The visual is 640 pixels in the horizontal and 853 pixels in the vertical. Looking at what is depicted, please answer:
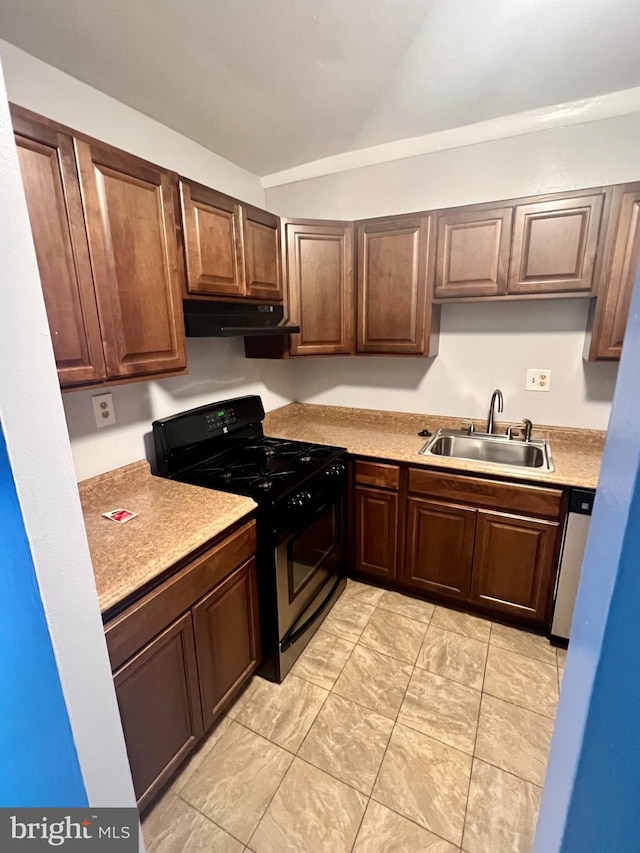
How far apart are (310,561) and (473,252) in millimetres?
1747

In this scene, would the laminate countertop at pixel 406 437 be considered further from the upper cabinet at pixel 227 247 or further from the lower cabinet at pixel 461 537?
the upper cabinet at pixel 227 247

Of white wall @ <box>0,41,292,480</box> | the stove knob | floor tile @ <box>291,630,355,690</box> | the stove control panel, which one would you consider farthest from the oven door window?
white wall @ <box>0,41,292,480</box>

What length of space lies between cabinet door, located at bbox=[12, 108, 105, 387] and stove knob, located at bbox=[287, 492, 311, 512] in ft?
2.86

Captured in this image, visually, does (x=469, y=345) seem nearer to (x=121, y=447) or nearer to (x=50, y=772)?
(x=121, y=447)

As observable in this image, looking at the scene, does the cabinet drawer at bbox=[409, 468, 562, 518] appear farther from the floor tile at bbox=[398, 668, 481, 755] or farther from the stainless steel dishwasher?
the floor tile at bbox=[398, 668, 481, 755]

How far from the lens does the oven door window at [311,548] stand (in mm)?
1744

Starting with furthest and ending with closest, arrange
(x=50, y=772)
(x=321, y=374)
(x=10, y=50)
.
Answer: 1. (x=321, y=374)
2. (x=10, y=50)
3. (x=50, y=772)

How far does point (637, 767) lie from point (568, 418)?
6.71ft

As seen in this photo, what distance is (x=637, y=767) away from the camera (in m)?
0.47

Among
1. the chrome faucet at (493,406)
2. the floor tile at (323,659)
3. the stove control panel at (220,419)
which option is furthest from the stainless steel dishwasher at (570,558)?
the stove control panel at (220,419)

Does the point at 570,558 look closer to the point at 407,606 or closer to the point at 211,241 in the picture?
the point at 407,606

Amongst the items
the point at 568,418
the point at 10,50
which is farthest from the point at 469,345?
the point at 10,50

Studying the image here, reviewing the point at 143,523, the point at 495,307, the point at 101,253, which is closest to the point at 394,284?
the point at 495,307

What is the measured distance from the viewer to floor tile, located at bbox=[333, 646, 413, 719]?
167 centimetres
